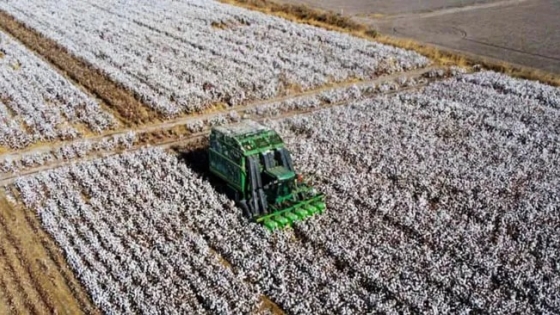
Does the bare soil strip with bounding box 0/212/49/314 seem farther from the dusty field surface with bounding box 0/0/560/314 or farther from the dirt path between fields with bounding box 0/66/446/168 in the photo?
the dirt path between fields with bounding box 0/66/446/168

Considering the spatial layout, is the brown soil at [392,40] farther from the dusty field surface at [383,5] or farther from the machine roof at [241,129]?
the machine roof at [241,129]

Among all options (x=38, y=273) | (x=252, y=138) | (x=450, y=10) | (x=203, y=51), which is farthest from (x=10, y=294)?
(x=450, y=10)

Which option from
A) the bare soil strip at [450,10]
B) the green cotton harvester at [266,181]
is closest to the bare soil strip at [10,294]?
the green cotton harvester at [266,181]

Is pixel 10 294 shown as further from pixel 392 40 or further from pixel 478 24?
pixel 478 24

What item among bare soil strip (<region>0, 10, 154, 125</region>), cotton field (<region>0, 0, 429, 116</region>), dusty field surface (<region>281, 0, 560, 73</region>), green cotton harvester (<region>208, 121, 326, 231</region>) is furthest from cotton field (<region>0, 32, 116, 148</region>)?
dusty field surface (<region>281, 0, 560, 73</region>)

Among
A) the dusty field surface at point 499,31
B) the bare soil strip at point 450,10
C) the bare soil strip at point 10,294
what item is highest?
the bare soil strip at point 10,294
